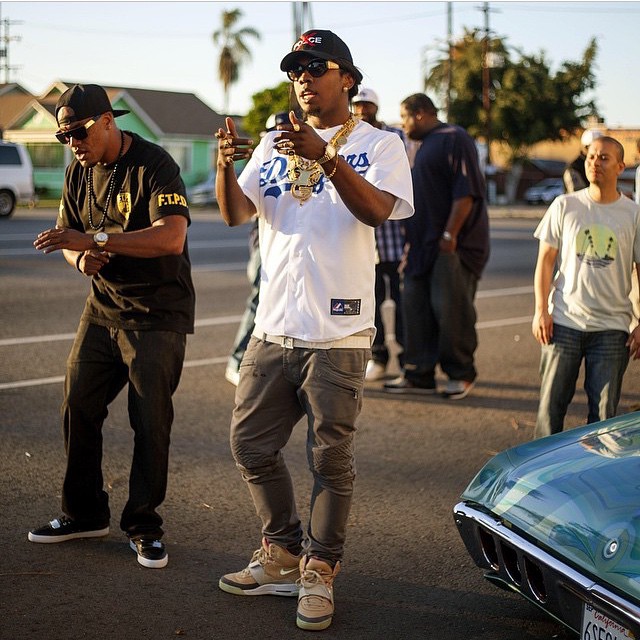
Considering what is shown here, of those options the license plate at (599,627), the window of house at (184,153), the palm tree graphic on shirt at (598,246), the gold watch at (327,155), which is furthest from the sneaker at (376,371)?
the window of house at (184,153)

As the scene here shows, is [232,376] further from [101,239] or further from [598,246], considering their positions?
[101,239]

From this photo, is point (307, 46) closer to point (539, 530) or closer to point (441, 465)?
point (539, 530)

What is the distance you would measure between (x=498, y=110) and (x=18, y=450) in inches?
2053

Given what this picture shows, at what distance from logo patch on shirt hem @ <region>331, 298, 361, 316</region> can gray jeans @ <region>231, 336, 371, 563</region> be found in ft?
0.47

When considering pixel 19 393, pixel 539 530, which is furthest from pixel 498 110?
pixel 539 530

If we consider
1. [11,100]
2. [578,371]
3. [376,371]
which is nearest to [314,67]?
[578,371]

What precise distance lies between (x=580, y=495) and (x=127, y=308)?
213 centimetres

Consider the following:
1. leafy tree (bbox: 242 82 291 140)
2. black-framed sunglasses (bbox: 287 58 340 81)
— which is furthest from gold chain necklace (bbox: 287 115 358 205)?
leafy tree (bbox: 242 82 291 140)

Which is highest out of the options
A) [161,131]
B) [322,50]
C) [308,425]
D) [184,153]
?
[161,131]

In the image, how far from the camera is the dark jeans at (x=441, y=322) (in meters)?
7.62

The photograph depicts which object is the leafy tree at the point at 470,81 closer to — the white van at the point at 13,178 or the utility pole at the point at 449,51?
the utility pole at the point at 449,51

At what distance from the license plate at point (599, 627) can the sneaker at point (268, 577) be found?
4.55 ft

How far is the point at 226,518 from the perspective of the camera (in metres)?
4.98

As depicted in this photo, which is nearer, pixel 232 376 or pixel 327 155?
pixel 327 155
